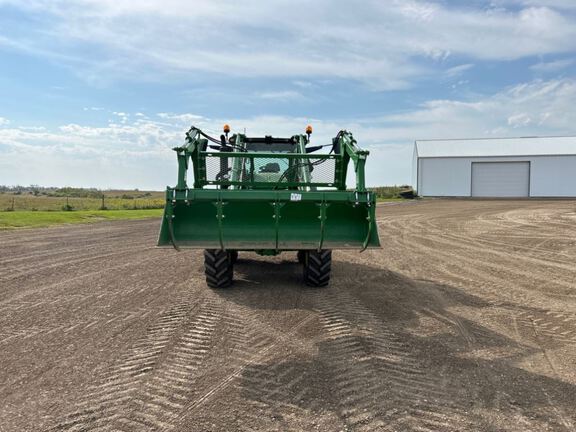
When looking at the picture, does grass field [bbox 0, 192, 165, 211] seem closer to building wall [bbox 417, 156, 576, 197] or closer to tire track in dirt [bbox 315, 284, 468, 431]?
building wall [bbox 417, 156, 576, 197]

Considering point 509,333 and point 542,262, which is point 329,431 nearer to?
point 509,333

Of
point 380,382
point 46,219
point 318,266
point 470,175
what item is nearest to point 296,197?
point 318,266

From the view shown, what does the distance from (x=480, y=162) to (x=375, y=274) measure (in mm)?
36783

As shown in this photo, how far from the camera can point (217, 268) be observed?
21.9 feet

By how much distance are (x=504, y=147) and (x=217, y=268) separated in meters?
42.0

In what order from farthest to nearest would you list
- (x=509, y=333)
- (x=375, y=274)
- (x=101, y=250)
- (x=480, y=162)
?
(x=480, y=162) → (x=101, y=250) → (x=375, y=274) → (x=509, y=333)

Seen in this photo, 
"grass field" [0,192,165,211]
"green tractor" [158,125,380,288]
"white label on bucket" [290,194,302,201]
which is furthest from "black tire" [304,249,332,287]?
"grass field" [0,192,165,211]

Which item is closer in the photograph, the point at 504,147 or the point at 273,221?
the point at 273,221

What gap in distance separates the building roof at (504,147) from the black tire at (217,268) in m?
38.6

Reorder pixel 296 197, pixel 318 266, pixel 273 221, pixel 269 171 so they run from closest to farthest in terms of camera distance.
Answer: pixel 296 197 → pixel 273 221 → pixel 318 266 → pixel 269 171

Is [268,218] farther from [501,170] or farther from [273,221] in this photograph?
[501,170]

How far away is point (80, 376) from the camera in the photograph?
3.74 meters

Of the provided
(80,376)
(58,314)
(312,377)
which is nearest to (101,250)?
(58,314)

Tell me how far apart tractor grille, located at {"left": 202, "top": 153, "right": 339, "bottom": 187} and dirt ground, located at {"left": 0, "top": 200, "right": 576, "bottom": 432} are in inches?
61.6
